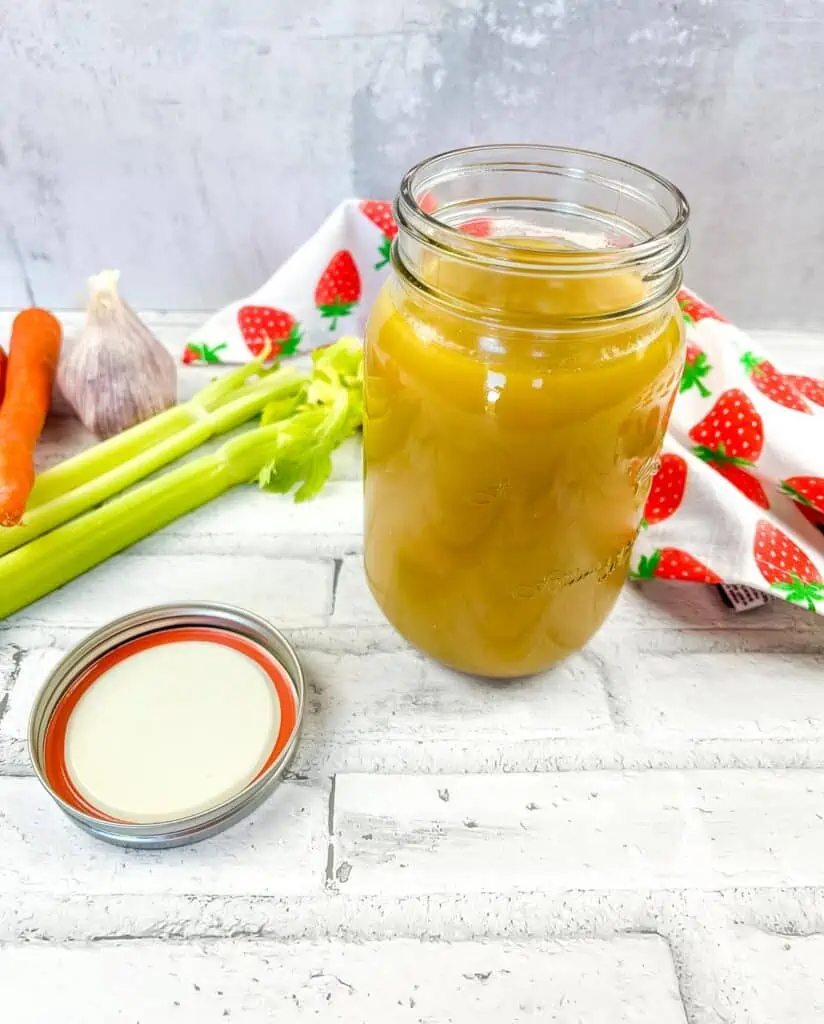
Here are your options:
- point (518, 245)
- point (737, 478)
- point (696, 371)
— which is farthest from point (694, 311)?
point (518, 245)

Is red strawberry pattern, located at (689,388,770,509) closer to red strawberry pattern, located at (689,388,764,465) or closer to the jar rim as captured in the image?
red strawberry pattern, located at (689,388,764,465)

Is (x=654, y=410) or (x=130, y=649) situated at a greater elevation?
(x=654, y=410)

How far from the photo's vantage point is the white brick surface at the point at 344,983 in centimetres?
58

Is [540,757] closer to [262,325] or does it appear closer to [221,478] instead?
[221,478]

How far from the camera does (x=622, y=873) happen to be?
655 millimetres

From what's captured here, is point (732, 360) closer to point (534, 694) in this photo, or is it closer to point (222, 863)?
point (534, 694)

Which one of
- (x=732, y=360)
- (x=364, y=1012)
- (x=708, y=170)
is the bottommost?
(x=364, y=1012)

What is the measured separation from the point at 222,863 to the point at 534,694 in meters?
0.30

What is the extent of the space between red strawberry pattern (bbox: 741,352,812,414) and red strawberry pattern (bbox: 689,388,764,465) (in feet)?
0.08

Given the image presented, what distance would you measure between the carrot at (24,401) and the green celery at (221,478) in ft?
0.17

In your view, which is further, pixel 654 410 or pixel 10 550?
pixel 10 550

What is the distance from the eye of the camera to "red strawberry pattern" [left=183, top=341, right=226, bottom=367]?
3.77 feet

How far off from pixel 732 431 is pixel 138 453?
2.12 ft

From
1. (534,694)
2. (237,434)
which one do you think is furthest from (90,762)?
(237,434)
